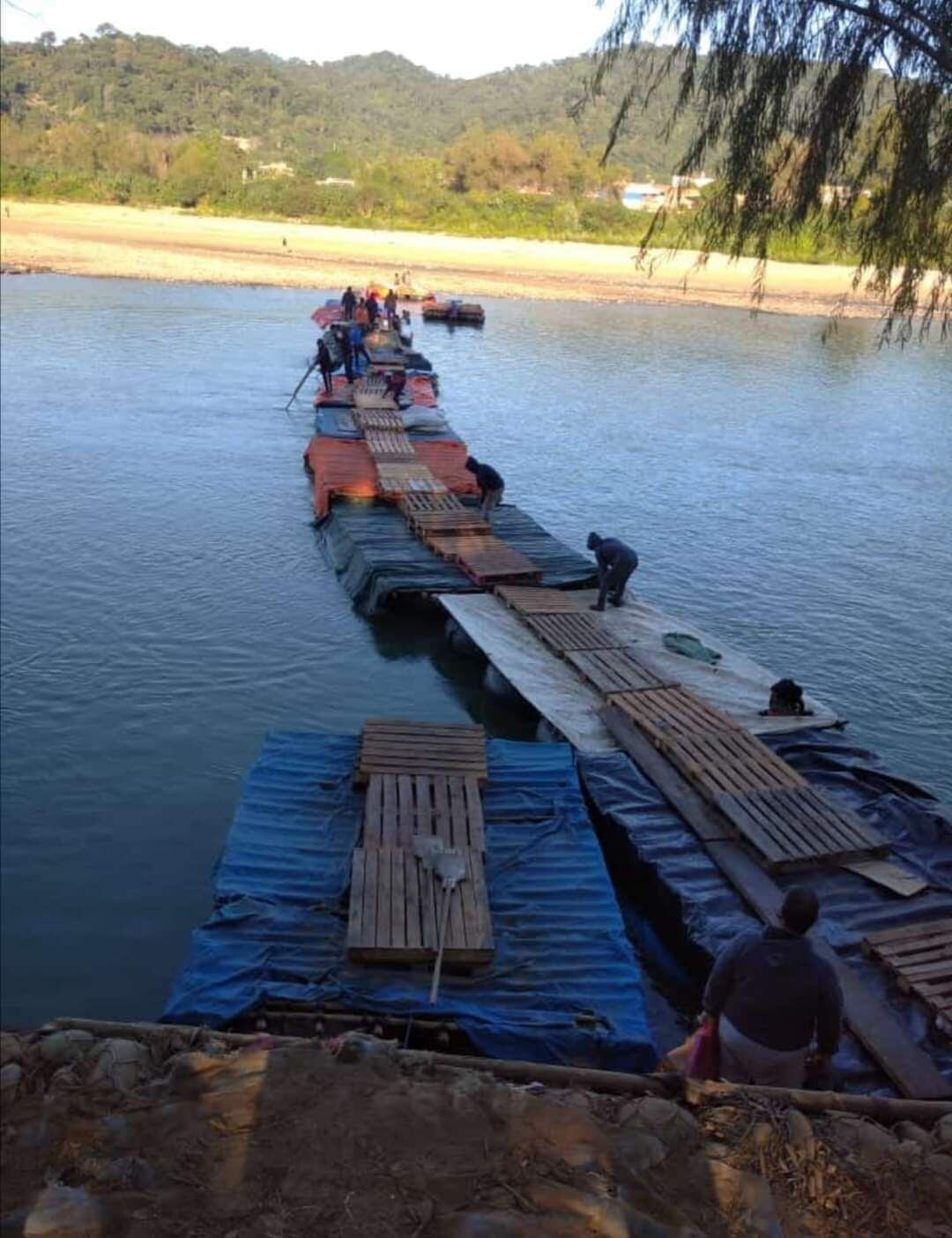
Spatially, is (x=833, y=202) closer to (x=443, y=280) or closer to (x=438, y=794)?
(x=438, y=794)

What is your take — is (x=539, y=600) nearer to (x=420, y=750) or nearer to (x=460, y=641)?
(x=460, y=641)

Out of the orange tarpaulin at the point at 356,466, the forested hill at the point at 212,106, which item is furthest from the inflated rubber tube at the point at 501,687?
the forested hill at the point at 212,106

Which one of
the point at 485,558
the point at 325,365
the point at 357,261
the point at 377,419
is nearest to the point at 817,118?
the point at 485,558

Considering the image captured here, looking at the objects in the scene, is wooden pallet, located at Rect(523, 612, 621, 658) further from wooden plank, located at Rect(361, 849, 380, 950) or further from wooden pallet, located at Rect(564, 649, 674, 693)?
wooden plank, located at Rect(361, 849, 380, 950)

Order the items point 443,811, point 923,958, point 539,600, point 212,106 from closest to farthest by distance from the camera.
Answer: point 923,958, point 443,811, point 539,600, point 212,106

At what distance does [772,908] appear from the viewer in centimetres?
739

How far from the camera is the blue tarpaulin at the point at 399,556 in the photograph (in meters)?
13.8

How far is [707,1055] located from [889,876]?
3.03m

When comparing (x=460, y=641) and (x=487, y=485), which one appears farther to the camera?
(x=487, y=485)

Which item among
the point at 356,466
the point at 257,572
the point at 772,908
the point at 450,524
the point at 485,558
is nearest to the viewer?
the point at 772,908

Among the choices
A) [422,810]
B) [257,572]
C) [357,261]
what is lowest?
[257,572]

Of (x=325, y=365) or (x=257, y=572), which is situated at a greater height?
(x=325, y=365)

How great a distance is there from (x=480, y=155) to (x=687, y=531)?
76196mm

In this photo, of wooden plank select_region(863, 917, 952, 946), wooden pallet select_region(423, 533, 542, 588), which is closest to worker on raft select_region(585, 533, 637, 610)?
wooden pallet select_region(423, 533, 542, 588)
